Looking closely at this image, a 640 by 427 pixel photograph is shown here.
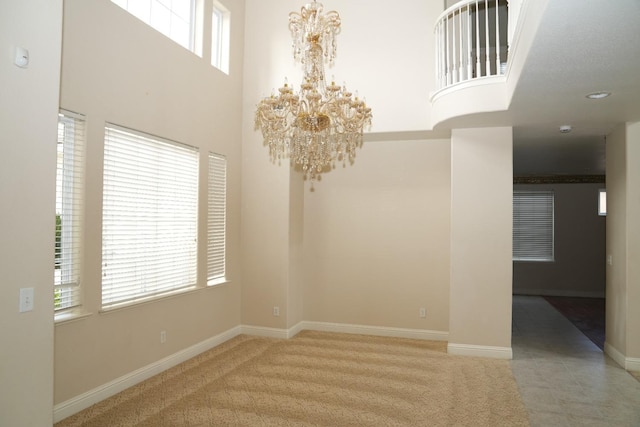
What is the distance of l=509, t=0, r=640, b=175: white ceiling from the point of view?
224 cm

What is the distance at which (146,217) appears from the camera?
403 cm

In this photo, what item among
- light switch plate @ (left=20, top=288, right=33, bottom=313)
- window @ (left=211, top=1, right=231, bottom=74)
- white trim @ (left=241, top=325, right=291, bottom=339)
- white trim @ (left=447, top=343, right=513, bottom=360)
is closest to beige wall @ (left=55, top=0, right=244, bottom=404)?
window @ (left=211, top=1, right=231, bottom=74)

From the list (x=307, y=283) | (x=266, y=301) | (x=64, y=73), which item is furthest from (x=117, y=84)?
(x=307, y=283)

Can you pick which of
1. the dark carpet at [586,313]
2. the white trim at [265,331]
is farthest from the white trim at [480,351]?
the white trim at [265,331]

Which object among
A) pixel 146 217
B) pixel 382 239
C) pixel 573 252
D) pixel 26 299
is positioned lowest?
pixel 573 252

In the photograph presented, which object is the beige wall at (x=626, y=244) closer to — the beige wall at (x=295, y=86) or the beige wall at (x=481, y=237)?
the beige wall at (x=481, y=237)

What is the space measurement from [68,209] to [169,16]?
2.39 m

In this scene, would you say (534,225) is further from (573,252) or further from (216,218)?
(216,218)

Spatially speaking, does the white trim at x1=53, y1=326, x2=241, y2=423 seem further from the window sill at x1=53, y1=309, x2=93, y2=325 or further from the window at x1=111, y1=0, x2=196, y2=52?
the window at x1=111, y1=0, x2=196, y2=52

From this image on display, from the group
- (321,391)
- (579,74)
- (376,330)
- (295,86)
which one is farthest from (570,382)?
(295,86)

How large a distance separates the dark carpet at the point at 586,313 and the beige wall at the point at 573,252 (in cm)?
39

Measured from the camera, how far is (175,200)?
4406 millimetres

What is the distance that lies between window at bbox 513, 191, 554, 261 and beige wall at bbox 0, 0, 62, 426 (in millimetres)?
9589

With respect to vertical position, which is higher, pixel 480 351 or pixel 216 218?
pixel 216 218
